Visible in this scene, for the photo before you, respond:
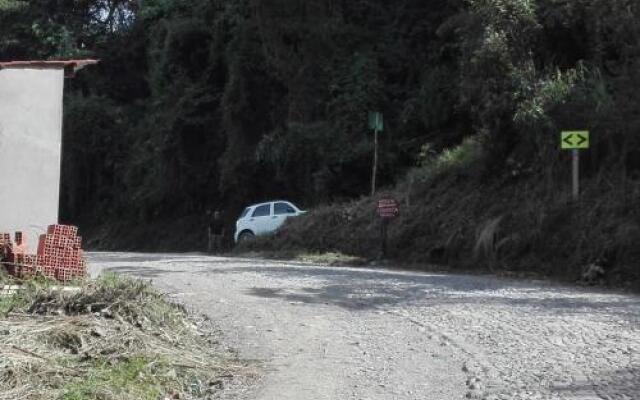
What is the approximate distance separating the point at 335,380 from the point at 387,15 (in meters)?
26.5

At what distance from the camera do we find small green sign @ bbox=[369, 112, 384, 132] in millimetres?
27625

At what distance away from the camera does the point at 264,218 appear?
29.5 meters

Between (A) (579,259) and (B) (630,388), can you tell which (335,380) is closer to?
(B) (630,388)

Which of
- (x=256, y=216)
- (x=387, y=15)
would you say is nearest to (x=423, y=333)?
(x=256, y=216)

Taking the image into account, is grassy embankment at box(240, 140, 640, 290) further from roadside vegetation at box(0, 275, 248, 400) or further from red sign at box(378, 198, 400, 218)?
roadside vegetation at box(0, 275, 248, 400)

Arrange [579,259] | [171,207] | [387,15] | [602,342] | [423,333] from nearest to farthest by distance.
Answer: [602,342], [423,333], [579,259], [387,15], [171,207]

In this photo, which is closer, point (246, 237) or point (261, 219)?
point (246, 237)

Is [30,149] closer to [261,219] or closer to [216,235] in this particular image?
[261,219]

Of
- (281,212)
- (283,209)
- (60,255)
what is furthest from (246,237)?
(60,255)

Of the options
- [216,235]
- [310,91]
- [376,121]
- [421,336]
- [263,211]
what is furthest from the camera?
[216,235]

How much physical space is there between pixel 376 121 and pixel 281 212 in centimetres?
479

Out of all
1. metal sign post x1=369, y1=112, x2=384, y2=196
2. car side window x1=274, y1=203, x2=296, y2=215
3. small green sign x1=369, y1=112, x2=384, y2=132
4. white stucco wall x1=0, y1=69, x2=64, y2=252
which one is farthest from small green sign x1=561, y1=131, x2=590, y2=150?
car side window x1=274, y1=203, x2=296, y2=215

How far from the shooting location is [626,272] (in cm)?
1574

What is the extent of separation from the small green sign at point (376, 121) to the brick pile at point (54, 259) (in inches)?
657
